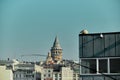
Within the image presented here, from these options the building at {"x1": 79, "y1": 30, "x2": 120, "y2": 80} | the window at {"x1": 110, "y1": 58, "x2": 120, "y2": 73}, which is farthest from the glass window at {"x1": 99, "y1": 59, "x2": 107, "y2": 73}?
the window at {"x1": 110, "y1": 58, "x2": 120, "y2": 73}

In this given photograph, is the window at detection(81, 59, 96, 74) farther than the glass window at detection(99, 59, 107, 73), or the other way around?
the window at detection(81, 59, 96, 74)

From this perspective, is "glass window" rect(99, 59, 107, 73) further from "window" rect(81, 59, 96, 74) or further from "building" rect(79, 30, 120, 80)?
"window" rect(81, 59, 96, 74)

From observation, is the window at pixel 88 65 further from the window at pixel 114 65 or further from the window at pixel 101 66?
the window at pixel 114 65

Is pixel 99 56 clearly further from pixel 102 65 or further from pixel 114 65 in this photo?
pixel 114 65

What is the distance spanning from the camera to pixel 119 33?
41.3 ft

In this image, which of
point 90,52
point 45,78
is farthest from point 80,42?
point 45,78

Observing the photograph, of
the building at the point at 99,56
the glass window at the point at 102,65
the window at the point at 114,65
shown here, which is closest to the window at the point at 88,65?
the building at the point at 99,56

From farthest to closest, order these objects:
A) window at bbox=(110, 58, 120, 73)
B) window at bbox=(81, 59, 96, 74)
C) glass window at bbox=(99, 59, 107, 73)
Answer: window at bbox=(81, 59, 96, 74) → glass window at bbox=(99, 59, 107, 73) → window at bbox=(110, 58, 120, 73)

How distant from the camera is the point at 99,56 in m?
12.6

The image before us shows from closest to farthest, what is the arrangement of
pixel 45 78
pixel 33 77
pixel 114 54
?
pixel 114 54 → pixel 33 77 → pixel 45 78

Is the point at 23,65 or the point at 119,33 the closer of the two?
the point at 119,33

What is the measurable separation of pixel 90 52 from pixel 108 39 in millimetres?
586

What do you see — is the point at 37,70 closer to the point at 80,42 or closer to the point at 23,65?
the point at 23,65

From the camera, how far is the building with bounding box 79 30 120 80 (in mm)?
12468
